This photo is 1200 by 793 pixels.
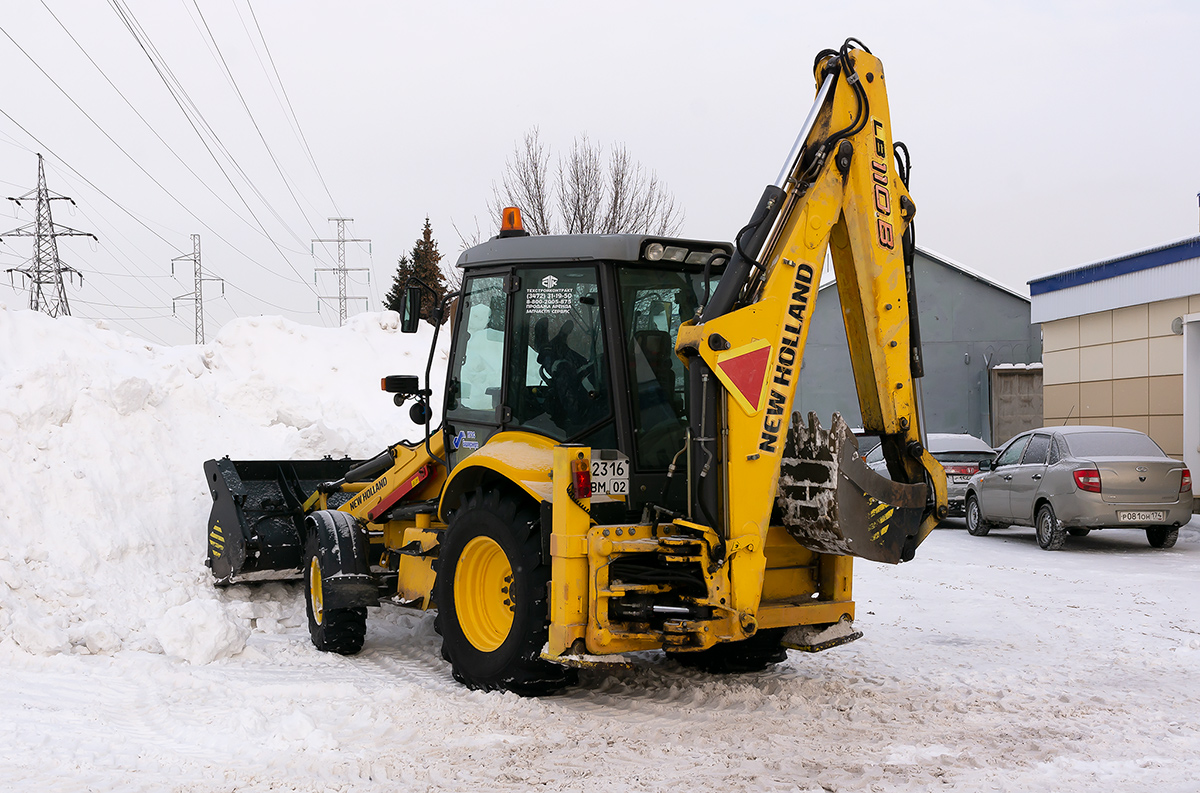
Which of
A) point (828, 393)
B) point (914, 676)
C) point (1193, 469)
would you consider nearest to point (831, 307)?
point (828, 393)

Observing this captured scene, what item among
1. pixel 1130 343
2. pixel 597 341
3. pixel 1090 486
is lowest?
pixel 1090 486

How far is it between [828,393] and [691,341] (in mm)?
26497

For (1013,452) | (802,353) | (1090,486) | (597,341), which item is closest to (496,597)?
(597,341)

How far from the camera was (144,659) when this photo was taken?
6.93 meters

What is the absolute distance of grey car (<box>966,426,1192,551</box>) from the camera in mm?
12727

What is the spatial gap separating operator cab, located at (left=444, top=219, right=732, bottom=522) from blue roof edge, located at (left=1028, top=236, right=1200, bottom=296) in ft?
44.5

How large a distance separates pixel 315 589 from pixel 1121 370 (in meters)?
15.9

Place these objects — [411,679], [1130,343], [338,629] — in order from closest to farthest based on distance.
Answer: [411,679], [338,629], [1130,343]

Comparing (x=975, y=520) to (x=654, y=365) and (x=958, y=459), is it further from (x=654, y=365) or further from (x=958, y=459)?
(x=654, y=365)

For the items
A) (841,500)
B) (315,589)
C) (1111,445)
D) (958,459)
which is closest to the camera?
(841,500)

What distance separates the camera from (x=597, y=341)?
6219 millimetres

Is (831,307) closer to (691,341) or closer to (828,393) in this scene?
(828,393)

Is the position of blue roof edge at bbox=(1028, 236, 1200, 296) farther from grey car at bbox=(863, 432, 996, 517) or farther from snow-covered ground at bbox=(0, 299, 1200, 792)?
snow-covered ground at bbox=(0, 299, 1200, 792)

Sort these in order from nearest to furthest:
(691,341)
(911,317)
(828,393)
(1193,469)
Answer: (691,341) → (911,317) → (1193,469) → (828,393)
